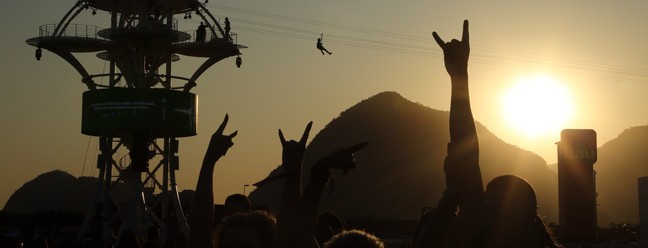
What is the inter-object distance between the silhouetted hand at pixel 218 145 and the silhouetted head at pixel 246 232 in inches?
57.3

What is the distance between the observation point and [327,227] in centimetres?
1098

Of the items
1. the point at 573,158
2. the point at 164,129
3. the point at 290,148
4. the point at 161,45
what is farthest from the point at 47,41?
the point at 290,148

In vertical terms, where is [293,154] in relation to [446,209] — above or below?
Result: above

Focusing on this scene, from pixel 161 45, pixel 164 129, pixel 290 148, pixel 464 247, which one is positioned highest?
pixel 161 45

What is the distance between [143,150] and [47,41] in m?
14.8

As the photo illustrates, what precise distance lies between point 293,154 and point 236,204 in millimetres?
1363

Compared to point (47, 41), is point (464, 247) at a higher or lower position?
lower

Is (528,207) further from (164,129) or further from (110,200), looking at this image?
(110,200)

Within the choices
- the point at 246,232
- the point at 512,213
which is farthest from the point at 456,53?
the point at 246,232

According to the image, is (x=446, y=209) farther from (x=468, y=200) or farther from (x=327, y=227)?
(x=327, y=227)

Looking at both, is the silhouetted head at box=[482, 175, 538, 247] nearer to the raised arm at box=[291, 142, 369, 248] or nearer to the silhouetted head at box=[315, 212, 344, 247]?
the raised arm at box=[291, 142, 369, 248]

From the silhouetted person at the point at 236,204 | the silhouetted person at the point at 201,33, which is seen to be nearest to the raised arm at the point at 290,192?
the silhouetted person at the point at 236,204

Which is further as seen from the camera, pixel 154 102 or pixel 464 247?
pixel 154 102

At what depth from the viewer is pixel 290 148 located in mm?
9102
